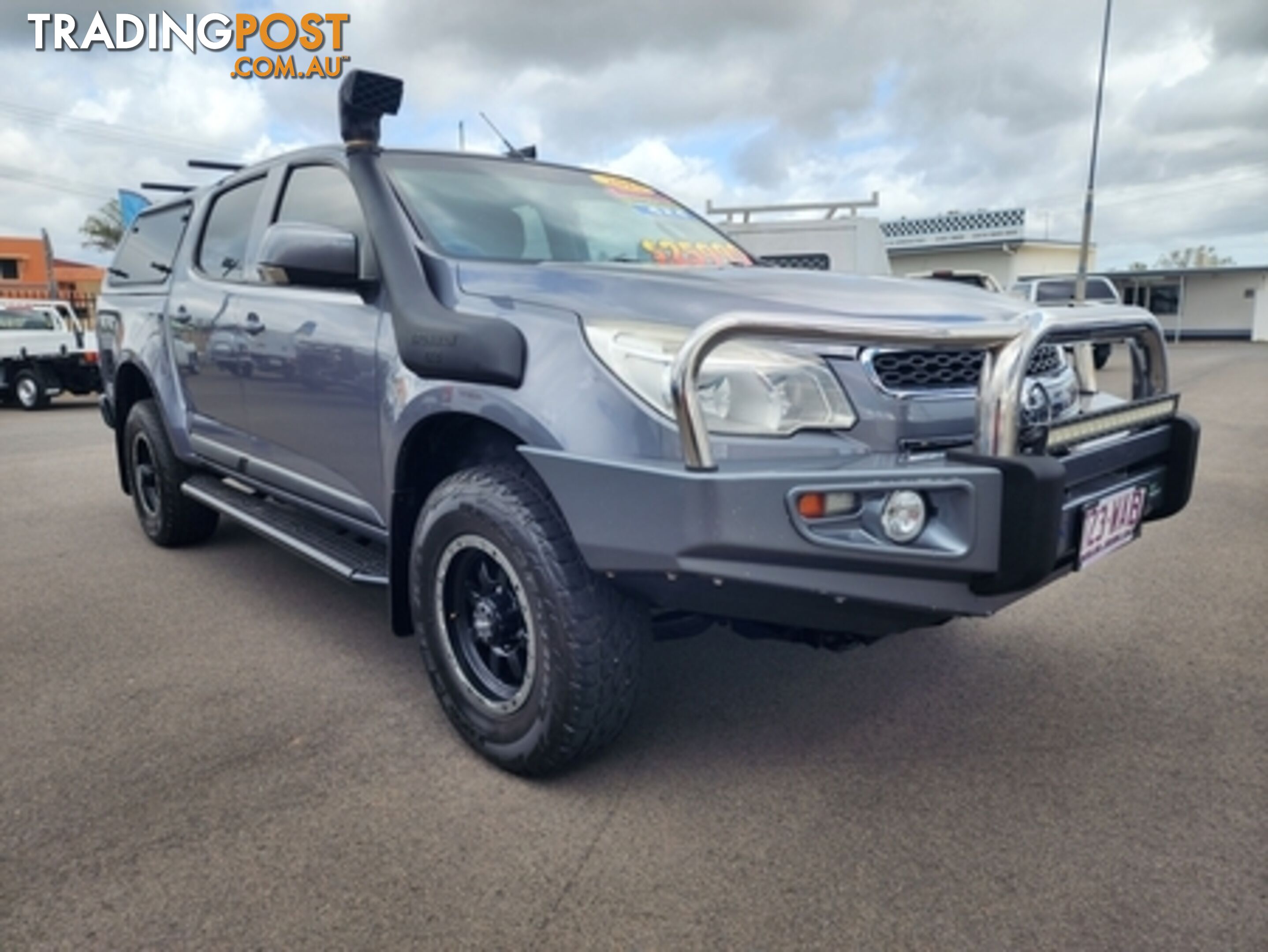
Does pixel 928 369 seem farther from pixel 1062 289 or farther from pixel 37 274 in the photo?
pixel 37 274

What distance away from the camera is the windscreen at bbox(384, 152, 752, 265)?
3.02 m

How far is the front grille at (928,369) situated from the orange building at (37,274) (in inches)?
1298

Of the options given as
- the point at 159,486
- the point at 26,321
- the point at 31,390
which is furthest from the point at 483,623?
the point at 26,321

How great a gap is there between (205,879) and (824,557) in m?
1.55

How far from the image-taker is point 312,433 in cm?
334

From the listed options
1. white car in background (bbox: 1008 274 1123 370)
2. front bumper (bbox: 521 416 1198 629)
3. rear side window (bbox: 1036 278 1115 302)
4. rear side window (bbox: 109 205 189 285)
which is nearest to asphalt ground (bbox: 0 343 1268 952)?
front bumper (bbox: 521 416 1198 629)

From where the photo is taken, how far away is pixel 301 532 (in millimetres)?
3633

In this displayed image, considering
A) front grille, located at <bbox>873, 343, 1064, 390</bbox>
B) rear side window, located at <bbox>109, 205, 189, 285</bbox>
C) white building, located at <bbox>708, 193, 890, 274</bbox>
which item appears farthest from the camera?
white building, located at <bbox>708, 193, 890, 274</bbox>

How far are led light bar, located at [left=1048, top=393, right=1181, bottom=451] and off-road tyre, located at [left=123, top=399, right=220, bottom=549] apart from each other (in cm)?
404

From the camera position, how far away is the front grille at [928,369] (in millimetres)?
2262

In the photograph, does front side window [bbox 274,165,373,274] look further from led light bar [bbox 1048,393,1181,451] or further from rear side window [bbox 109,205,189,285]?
led light bar [bbox 1048,393,1181,451]

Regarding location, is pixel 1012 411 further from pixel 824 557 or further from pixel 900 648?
pixel 900 648

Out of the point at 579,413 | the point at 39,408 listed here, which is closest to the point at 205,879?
the point at 579,413

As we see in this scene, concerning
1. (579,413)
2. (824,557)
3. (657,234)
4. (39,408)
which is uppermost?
(657,234)
